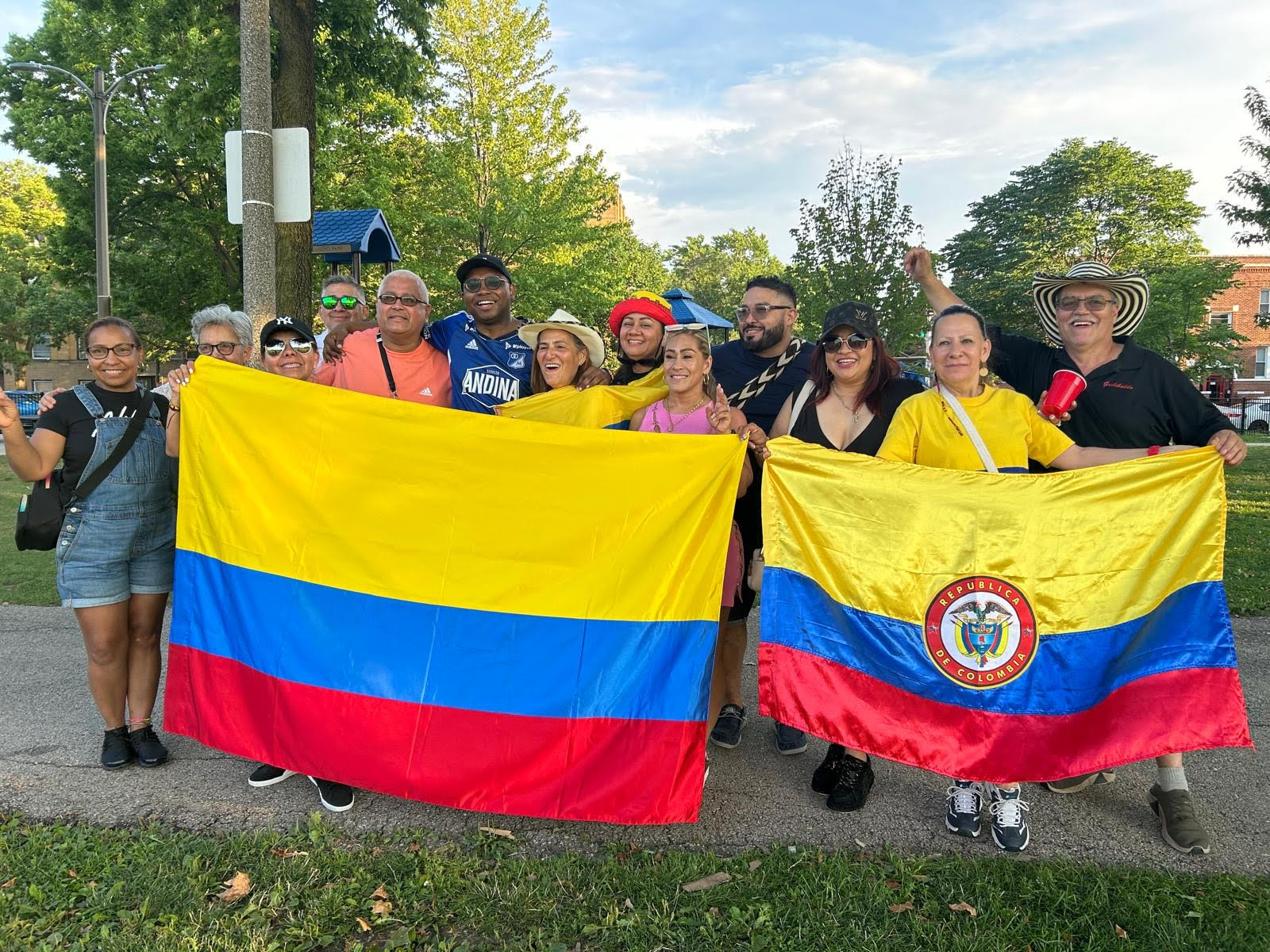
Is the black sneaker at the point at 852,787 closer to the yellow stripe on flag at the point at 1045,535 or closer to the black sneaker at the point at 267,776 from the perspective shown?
the yellow stripe on flag at the point at 1045,535

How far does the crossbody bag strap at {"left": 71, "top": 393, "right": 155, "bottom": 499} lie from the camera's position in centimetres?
366

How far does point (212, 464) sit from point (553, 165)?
727 inches

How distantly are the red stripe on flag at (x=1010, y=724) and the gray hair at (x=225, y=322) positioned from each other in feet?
9.95

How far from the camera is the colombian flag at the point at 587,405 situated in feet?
13.1

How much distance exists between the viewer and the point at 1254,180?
20094 millimetres

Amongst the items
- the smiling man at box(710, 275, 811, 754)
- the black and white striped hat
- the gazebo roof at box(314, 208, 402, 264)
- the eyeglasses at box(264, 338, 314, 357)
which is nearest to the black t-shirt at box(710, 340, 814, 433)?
the smiling man at box(710, 275, 811, 754)

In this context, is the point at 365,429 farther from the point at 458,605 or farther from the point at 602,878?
the point at 602,878

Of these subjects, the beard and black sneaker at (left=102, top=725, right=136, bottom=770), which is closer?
black sneaker at (left=102, top=725, right=136, bottom=770)

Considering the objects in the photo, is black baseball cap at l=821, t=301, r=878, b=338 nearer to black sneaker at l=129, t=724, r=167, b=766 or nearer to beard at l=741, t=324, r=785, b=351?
beard at l=741, t=324, r=785, b=351

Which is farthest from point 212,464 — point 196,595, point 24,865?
point 24,865

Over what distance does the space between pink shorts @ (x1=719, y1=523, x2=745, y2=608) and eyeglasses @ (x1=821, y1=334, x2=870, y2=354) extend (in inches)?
35.8

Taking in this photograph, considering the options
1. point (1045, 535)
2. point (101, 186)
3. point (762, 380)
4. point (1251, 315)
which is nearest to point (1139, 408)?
point (1045, 535)

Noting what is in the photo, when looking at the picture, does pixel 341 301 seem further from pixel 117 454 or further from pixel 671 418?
pixel 671 418

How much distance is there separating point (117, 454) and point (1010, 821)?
4.13 m
